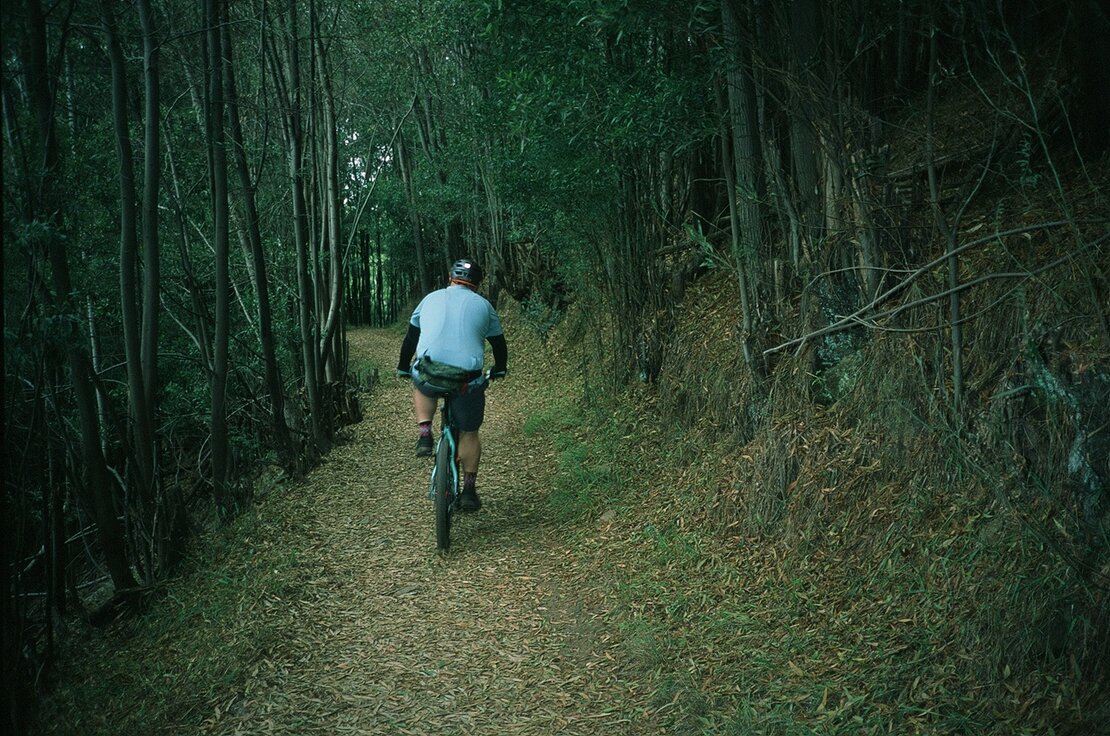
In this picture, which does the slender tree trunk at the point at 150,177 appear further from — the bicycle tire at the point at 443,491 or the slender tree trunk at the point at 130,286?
the bicycle tire at the point at 443,491

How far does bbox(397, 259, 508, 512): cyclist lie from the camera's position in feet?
19.6

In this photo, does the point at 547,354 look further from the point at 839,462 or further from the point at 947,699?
the point at 947,699

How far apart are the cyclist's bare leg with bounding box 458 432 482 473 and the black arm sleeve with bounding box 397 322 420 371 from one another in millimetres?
720

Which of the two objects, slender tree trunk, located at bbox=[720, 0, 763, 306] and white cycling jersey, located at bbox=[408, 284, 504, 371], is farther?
slender tree trunk, located at bbox=[720, 0, 763, 306]

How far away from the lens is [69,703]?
4645mm

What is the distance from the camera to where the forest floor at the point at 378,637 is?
4.12m

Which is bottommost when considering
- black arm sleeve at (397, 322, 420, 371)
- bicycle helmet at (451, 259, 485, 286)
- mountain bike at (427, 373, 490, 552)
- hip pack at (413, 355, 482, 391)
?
mountain bike at (427, 373, 490, 552)

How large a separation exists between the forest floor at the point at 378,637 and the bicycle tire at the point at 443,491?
192mm

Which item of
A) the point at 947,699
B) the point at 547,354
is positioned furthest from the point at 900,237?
the point at 547,354

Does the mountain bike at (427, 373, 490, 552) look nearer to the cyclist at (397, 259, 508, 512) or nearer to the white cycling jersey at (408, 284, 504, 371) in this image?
the cyclist at (397, 259, 508, 512)

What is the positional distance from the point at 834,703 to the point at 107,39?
6.88 m

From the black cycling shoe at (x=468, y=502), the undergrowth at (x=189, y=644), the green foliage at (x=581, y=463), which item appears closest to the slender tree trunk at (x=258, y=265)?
the undergrowth at (x=189, y=644)

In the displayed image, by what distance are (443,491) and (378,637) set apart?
126 cm

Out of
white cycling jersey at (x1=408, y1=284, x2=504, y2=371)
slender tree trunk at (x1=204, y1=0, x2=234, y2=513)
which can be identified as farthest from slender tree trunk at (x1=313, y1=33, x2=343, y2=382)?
white cycling jersey at (x1=408, y1=284, x2=504, y2=371)
